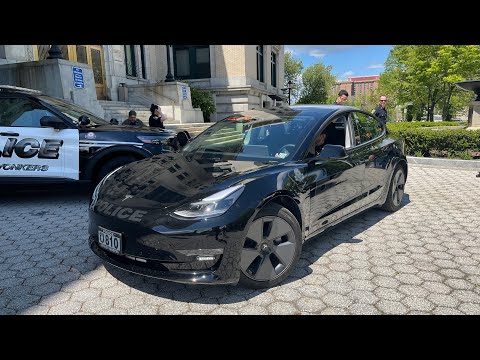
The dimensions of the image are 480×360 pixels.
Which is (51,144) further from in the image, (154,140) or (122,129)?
(154,140)

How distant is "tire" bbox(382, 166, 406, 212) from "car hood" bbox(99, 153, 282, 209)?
250 cm

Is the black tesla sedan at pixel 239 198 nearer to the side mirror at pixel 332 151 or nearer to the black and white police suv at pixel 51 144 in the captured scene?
the side mirror at pixel 332 151

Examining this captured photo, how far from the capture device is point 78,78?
10.4 m

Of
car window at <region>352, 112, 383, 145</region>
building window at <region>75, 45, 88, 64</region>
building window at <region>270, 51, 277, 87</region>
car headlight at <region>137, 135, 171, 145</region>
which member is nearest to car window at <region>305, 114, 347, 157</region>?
car window at <region>352, 112, 383, 145</region>

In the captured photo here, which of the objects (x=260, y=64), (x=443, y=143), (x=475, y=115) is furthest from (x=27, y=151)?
(x=260, y=64)

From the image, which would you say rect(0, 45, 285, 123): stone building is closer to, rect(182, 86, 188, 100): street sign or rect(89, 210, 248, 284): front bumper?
rect(182, 86, 188, 100): street sign

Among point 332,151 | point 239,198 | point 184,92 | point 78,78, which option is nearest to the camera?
point 239,198

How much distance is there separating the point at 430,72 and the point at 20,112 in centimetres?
2845

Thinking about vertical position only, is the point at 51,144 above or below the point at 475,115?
below

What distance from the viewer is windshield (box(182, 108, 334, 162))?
3584 millimetres

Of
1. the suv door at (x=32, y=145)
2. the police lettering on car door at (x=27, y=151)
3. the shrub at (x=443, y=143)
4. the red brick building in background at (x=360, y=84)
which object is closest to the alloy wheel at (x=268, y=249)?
the suv door at (x=32, y=145)

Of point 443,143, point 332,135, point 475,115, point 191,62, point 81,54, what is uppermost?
point 191,62

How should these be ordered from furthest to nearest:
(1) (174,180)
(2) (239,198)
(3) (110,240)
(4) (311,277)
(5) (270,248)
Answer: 1. (4) (311,277)
2. (1) (174,180)
3. (5) (270,248)
4. (3) (110,240)
5. (2) (239,198)

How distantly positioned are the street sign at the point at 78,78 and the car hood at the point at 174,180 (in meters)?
7.98
